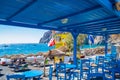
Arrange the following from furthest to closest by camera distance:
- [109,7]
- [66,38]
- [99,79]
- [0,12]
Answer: [66,38], [0,12], [109,7], [99,79]

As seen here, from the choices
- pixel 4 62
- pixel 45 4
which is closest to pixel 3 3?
pixel 45 4

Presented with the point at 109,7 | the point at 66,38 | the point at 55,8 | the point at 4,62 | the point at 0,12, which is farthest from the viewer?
the point at 66,38

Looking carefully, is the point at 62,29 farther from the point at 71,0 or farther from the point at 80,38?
the point at 80,38

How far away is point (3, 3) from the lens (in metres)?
5.27

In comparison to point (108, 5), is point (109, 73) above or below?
below

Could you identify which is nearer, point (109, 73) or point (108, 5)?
point (108, 5)

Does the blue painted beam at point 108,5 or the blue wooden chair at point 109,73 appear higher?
the blue painted beam at point 108,5

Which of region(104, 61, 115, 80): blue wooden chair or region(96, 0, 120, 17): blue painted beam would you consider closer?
region(96, 0, 120, 17): blue painted beam

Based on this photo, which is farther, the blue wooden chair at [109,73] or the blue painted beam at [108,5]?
the blue wooden chair at [109,73]

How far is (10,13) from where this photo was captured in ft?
21.2

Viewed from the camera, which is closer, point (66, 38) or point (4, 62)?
point (4, 62)

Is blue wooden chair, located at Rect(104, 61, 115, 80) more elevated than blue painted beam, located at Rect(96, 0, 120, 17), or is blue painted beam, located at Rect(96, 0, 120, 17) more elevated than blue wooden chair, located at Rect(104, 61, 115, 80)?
blue painted beam, located at Rect(96, 0, 120, 17)

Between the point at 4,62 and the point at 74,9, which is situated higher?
the point at 74,9

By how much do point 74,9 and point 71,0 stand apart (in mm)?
1117
